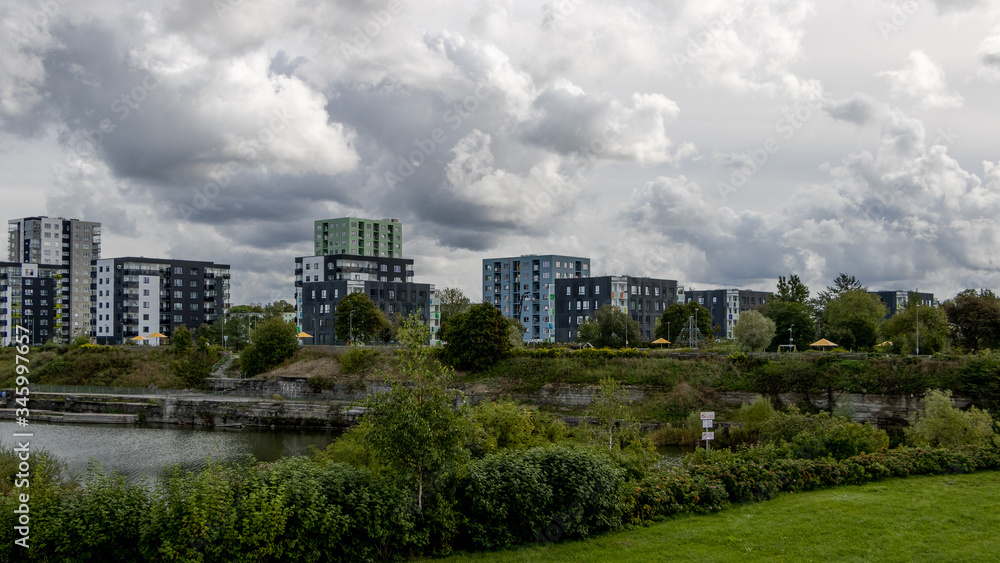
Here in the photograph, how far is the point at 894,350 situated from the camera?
6147cm

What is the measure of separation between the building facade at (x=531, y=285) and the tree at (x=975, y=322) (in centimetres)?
7379

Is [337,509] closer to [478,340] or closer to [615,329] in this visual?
[478,340]

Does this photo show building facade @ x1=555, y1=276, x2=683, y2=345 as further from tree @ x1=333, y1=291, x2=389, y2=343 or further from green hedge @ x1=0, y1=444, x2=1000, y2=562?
green hedge @ x1=0, y1=444, x2=1000, y2=562

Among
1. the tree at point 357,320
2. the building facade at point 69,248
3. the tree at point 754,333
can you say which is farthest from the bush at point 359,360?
the building facade at point 69,248

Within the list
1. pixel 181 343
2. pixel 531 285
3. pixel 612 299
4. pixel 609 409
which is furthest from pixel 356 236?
pixel 609 409

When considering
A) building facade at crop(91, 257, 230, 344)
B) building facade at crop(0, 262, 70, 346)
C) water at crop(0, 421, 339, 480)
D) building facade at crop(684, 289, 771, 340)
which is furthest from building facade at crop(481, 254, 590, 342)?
building facade at crop(0, 262, 70, 346)

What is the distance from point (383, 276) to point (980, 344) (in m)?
95.7

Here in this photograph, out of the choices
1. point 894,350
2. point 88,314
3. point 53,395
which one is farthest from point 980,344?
point 88,314

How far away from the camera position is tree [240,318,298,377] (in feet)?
251

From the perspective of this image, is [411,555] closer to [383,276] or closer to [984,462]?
[984,462]

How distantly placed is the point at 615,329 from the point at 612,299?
2059cm

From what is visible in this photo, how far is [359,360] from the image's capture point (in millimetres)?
71438

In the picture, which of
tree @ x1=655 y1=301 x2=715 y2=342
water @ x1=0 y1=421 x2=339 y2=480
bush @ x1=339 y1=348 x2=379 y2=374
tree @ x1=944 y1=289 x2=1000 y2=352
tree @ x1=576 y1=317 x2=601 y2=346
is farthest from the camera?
tree @ x1=655 y1=301 x2=715 y2=342

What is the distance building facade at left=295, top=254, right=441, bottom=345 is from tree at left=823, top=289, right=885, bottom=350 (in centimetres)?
5672
